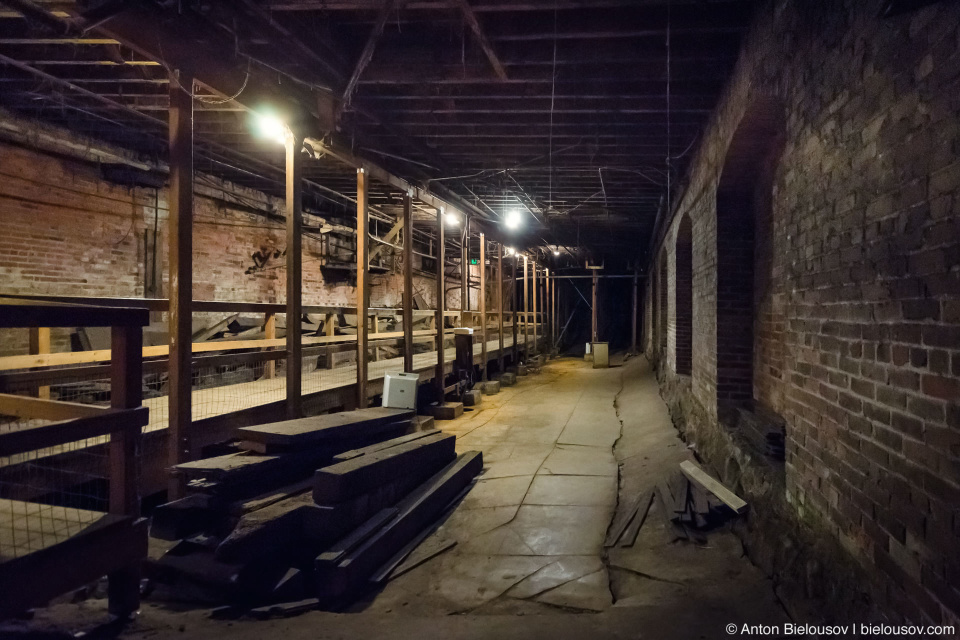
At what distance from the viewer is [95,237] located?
6.89 metres

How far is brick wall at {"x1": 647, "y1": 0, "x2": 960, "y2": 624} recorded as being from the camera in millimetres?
1727

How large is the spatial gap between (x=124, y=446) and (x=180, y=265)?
1739 mm

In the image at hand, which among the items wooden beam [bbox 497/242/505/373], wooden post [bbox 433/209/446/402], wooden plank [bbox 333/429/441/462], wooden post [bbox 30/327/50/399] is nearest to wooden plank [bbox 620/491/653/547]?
wooden plank [bbox 333/429/441/462]

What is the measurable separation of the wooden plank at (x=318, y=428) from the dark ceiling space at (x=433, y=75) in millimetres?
2778

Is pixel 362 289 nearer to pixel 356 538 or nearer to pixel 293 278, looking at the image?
pixel 293 278

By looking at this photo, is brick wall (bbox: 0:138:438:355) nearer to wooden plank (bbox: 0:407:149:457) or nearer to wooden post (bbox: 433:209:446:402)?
wooden post (bbox: 433:209:446:402)

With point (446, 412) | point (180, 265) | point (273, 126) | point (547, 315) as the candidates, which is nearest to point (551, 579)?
point (180, 265)

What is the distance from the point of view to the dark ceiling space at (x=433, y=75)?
380 centimetres

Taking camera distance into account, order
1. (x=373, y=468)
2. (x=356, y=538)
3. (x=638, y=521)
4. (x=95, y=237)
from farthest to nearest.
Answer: (x=95, y=237) → (x=638, y=521) → (x=373, y=468) → (x=356, y=538)

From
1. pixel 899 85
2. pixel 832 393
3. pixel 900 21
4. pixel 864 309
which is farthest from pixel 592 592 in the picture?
pixel 900 21

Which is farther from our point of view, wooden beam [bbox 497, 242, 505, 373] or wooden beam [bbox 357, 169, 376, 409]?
wooden beam [bbox 497, 242, 505, 373]

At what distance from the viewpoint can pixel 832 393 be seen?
99.4 inches

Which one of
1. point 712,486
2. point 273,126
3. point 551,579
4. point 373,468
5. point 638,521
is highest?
point 273,126

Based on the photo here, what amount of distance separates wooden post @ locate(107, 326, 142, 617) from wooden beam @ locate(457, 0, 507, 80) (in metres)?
2.94
